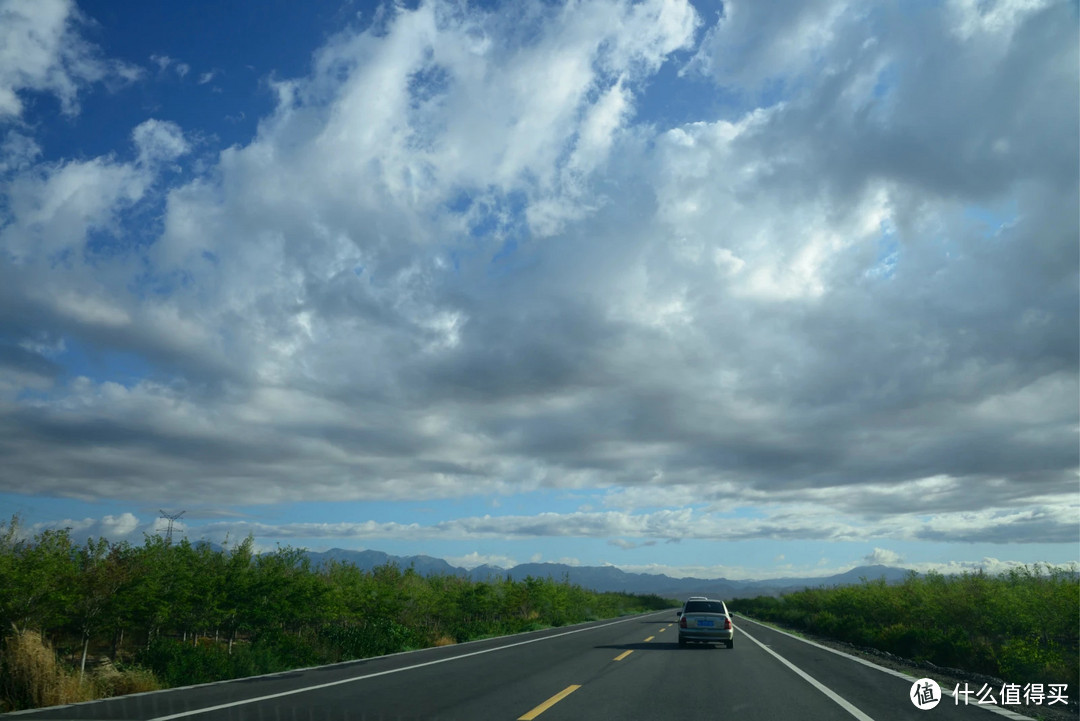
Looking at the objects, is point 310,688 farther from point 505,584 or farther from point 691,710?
point 505,584

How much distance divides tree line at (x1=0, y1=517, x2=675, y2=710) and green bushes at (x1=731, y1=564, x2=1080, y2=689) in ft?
60.8

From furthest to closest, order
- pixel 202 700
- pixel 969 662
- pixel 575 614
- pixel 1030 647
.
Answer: pixel 575 614 < pixel 969 662 < pixel 1030 647 < pixel 202 700

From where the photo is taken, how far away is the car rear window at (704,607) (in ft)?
76.3

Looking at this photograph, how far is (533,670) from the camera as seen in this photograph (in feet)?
50.6

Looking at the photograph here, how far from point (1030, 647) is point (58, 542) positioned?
1027 inches

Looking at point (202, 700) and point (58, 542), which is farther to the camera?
point (58, 542)

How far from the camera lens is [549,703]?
10.6 meters

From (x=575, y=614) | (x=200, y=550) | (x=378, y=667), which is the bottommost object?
(x=575, y=614)

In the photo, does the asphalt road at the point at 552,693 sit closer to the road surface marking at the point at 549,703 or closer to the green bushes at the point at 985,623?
the road surface marking at the point at 549,703

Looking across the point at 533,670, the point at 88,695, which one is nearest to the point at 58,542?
the point at 88,695
